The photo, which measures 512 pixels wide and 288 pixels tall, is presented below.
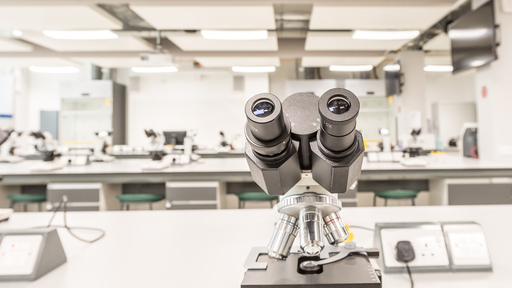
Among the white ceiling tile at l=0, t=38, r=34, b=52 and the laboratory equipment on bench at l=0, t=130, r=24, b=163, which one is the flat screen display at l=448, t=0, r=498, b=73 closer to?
the laboratory equipment on bench at l=0, t=130, r=24, b=163

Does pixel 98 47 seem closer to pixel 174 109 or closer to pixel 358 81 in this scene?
pixel 174 109

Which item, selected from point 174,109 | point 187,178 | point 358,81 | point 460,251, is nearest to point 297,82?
point 358,81

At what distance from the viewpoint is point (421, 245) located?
0.75 m

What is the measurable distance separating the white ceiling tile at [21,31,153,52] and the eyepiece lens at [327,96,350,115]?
178 inches

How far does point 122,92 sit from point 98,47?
2.72m

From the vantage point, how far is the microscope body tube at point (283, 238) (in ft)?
1.83

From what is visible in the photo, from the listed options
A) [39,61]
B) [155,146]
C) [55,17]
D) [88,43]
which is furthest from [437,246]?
[39,61]

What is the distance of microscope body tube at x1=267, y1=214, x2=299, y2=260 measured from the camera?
558mm

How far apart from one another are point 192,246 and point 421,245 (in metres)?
0.65

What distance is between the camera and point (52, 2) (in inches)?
123

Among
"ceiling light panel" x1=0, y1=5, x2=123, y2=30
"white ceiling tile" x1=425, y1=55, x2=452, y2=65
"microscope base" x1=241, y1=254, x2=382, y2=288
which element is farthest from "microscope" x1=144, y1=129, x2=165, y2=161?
"white ceiling tile" x1=425, y1=55, x2=452, y2=65

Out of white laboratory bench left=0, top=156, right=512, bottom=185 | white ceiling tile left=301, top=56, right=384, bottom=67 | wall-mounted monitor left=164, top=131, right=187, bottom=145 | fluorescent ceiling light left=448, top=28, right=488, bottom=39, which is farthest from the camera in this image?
white ceiling tile left=301, top=56, right=384, bottom=67

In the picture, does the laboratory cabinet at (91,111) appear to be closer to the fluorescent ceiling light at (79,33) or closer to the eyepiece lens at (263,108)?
the fluorescent ceiling light at (79,33)

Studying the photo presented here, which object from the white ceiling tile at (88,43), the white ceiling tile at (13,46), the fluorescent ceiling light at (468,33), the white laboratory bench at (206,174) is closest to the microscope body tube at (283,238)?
the white laboratory bench at (206,174)
